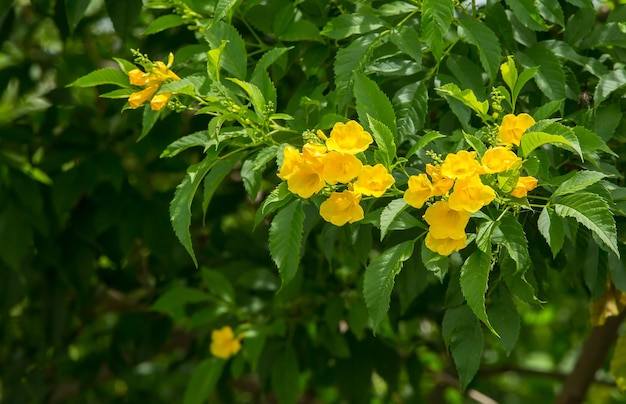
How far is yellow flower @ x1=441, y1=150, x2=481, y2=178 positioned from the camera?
3.83ft

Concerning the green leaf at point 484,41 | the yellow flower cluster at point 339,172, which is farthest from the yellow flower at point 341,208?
the green leaf at point 484,41

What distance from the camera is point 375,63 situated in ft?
4.88

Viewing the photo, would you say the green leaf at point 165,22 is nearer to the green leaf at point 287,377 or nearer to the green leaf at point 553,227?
the green leaf at point 553,227

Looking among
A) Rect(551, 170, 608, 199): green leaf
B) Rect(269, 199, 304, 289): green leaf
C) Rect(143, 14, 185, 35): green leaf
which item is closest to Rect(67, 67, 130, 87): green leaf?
Rect(143, 14, 185, 35): green leaf

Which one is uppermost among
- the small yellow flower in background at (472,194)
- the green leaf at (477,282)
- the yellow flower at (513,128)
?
the small yellow flower in background at (472,194)

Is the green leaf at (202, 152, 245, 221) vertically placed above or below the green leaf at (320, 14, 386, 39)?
below

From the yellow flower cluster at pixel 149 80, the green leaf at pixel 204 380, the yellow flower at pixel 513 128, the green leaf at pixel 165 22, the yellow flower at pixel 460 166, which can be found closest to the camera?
the yellow flower at pixel 460 166

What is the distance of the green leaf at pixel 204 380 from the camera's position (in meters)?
2.16

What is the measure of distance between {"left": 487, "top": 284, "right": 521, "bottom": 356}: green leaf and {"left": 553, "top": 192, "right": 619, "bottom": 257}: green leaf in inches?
8.2

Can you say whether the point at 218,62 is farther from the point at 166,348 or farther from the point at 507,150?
the point at 166,348

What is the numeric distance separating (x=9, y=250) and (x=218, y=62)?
1.11 m

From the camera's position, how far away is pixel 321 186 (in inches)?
48.0

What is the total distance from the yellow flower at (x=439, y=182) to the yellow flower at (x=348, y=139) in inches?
3.5

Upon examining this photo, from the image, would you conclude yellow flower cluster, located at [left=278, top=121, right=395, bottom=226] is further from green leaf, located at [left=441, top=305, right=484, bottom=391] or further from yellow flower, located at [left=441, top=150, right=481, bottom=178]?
green leaf, located at [left=441, top=305, right=484, bottom=391]
